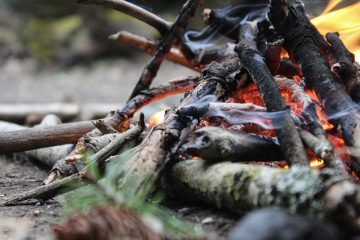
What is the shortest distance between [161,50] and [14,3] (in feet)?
24.8

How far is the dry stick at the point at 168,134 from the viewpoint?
5.34 feet

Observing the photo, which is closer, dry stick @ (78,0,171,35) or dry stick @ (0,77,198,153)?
dry stick @ (78,0,171,35)

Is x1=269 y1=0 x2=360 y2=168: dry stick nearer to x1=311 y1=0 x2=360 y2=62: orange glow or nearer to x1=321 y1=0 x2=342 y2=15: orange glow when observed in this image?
x1=311 y1=0 x2=360 y2=62: orange glow

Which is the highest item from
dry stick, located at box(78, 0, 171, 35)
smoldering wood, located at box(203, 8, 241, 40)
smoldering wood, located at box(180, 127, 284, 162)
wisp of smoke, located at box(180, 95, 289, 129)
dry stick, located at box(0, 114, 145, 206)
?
smoldering wood, located at box(203, 8, 241, 40)

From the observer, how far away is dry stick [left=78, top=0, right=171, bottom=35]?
8.34 ft

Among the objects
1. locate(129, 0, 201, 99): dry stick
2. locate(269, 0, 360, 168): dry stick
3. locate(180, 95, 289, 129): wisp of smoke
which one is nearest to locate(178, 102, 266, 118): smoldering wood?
locate(180, 95, 289, 129): wisp of smoke

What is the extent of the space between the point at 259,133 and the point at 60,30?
26.1 ft

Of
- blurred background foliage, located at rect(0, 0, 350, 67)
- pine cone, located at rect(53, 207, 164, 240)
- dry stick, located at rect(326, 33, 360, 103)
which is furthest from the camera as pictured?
blurred background foliage, located at rect(0, 0, 350, 67)

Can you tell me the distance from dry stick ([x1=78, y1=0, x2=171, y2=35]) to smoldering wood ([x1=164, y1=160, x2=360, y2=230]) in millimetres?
1124

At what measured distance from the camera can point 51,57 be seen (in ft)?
30.4

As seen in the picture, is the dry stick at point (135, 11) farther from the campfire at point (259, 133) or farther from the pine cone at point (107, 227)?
the pine cone at point (107, 227)

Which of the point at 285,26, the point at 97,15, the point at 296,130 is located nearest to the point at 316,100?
the point at 285,26

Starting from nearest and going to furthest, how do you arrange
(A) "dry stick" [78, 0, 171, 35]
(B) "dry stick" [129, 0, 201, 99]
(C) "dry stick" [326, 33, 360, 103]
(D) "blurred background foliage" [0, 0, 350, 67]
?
(C) "dry stick" [326, 33, 360, 103], (A) "dry stick" [78, 0, 171, 35], (B) "dry stick" [129, 0, 201, 99], (D) "blurred background foliage" [0, 0, 350, 67]

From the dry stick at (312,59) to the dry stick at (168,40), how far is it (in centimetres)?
66
